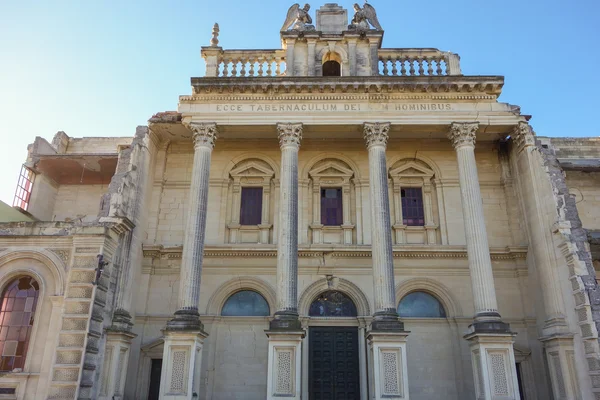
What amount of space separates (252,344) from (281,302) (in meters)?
3.05

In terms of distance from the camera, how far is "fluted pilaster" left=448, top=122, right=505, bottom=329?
15781 millimetres

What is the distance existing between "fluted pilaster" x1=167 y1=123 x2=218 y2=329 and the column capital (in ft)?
28.9

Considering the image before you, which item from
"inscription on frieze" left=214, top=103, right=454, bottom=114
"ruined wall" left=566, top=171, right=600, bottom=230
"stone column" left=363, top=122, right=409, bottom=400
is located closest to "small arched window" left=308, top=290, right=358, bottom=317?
"stone column" left=363, top=122, right=409, bottom=400

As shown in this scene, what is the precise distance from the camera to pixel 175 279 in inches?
734

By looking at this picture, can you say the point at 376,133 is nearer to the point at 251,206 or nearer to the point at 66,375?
the point at 251,206

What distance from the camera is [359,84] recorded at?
18.4 metres

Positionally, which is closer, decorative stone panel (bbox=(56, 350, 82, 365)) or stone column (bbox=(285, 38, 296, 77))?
decorative stone panel (bbox=(56, 350, 82, 365))

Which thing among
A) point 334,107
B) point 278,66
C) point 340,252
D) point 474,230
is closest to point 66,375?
point 340,252

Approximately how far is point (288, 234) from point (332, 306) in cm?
375

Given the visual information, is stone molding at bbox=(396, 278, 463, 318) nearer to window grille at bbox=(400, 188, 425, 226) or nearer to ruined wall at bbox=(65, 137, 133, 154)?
window grille at bbox=(400, 188, 425, 226)

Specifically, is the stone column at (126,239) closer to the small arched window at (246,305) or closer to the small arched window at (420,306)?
the small arched window at (246,305)

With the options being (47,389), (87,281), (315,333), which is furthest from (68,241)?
(315,333)

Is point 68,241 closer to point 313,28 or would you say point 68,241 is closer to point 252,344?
point 252,344

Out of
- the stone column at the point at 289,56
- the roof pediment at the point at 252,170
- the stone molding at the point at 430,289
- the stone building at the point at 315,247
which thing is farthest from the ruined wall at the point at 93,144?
the stone molding at the point at 430,289
